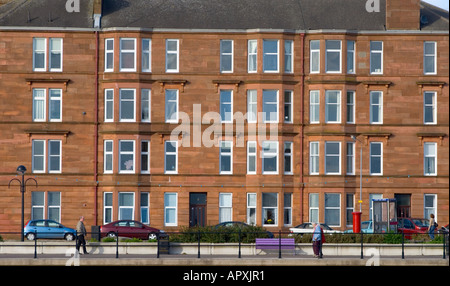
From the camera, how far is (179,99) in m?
68.4

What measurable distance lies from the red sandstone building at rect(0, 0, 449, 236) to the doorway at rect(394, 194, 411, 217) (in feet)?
0.47

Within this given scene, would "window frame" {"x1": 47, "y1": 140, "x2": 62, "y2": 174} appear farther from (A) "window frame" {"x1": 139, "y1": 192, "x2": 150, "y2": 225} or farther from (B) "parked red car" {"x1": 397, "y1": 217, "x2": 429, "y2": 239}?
(B) "parked red car" {"x1": 397, "y1": 217, "x2": 429, "y2": 239}

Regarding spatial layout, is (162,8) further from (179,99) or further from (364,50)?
(364,50)

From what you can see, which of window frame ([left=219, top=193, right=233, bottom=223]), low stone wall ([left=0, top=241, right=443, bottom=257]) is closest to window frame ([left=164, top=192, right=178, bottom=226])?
window frame ([left=219, top=193, right=233, bottom=223])

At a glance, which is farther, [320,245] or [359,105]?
[359,105]

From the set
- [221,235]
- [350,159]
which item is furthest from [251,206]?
[221,235]

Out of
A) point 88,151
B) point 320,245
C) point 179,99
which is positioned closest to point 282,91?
point 179,99

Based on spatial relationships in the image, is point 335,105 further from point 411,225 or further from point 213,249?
point 213,249

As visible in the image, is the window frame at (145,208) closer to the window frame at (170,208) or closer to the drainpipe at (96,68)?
the window frame at (170,208)

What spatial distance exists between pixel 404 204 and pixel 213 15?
57.8 feet

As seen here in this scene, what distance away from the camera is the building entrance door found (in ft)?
223

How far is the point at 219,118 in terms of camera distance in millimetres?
68562

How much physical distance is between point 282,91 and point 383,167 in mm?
8225
